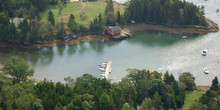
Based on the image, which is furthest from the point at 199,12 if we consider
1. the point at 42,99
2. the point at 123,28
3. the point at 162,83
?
the point at 42,99

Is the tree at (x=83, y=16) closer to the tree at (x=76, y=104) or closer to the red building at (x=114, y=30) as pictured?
the red building at (x=114, y=30)

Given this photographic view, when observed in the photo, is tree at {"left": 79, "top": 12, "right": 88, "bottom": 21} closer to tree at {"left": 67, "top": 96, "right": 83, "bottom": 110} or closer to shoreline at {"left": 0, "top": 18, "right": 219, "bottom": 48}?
shoreline at {"left": 0, "top": 18, "right": 219, "bottom": 48}

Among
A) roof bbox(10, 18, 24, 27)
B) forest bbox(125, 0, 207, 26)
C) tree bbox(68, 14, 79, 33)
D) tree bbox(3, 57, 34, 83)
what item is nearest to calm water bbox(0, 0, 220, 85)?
tree bbox(68, 14, 79, 33)

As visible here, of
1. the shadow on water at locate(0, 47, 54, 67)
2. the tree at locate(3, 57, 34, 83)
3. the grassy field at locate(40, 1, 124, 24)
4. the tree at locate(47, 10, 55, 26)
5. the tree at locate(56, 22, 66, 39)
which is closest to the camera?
the tree at locate(3, 57, 34, 83)

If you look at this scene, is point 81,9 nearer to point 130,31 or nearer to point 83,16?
point 83,16

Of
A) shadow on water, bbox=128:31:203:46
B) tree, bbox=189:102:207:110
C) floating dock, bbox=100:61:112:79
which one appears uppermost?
shadow on water, bbox=128:31:203:46

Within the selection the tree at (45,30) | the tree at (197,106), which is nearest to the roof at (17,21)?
the tree at (45,30)

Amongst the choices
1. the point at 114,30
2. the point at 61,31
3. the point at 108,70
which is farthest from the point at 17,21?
the point at 108,70

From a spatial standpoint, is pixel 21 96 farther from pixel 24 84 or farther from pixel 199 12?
pixel 199 12
